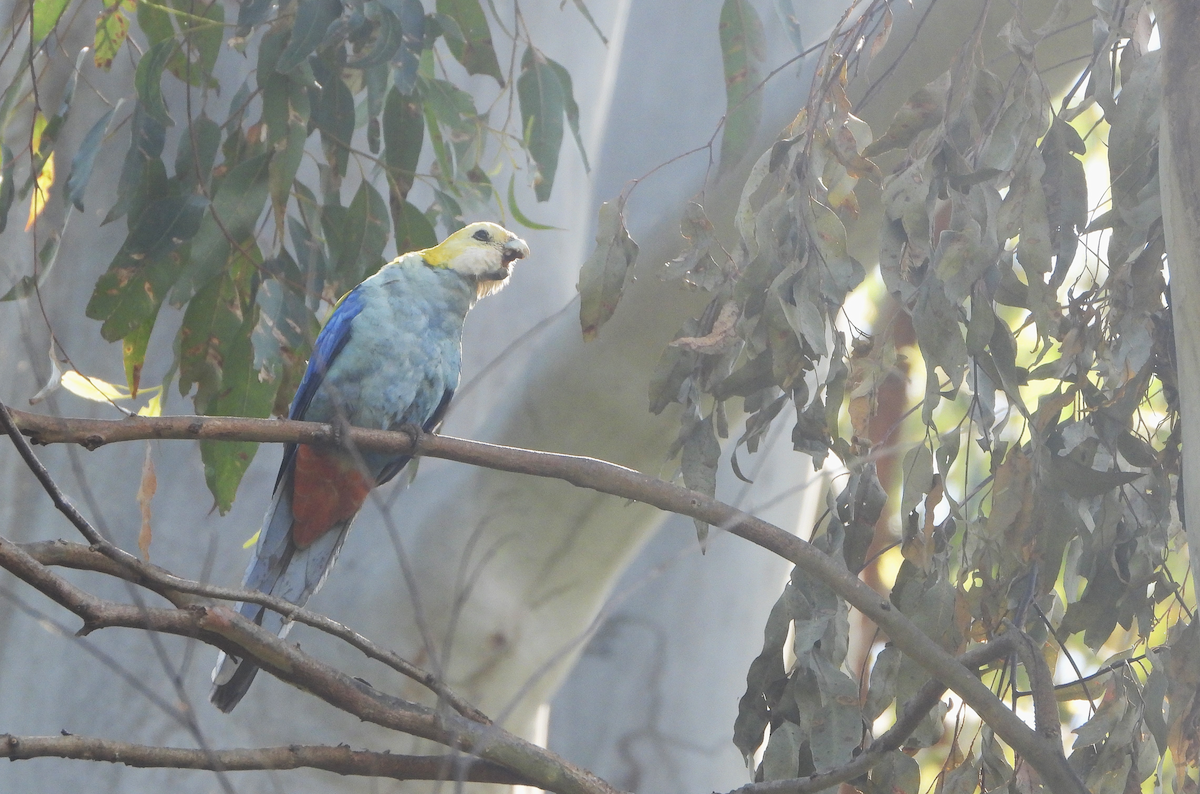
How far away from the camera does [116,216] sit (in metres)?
2.20

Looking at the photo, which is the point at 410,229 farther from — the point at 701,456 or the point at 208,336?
the point at 701,456

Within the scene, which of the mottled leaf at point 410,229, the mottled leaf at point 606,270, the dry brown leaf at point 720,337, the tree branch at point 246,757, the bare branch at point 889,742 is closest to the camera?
the tree branch at point 246,757

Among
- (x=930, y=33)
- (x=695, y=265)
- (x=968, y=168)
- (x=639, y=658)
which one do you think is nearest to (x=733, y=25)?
(x=930, y=33)

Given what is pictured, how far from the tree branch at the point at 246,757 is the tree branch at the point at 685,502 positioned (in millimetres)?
334

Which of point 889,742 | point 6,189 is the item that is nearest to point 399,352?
point 6,189

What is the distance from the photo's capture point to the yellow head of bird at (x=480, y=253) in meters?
2.28

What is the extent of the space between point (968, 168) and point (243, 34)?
4.43ft

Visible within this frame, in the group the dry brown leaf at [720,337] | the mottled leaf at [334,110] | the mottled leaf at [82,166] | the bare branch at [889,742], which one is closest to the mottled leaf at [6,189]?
the mottled leaf at [82,166]

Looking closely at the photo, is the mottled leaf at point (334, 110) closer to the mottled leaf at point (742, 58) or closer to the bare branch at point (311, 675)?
the mottled leaf at point (742, 58)

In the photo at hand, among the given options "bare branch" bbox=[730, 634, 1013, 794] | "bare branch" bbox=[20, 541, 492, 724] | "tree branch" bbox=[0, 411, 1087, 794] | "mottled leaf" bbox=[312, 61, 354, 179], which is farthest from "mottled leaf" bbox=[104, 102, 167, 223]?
"bare branch" bbox=[730, 634, 1013, 794]

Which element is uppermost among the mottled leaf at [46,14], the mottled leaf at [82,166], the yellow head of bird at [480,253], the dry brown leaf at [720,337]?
the mottled leaf at [46,14]

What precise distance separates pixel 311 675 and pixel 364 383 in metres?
1.08

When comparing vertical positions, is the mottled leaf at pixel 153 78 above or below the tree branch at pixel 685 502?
above

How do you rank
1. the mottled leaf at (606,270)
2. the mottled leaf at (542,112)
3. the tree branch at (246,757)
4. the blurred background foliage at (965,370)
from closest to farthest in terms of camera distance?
1. the tree branch at (246,757)
2. the blurred background foliage at (965,370)
3. the mottled leaf at (606,270)
4. the mottled leaf at (542,112)
